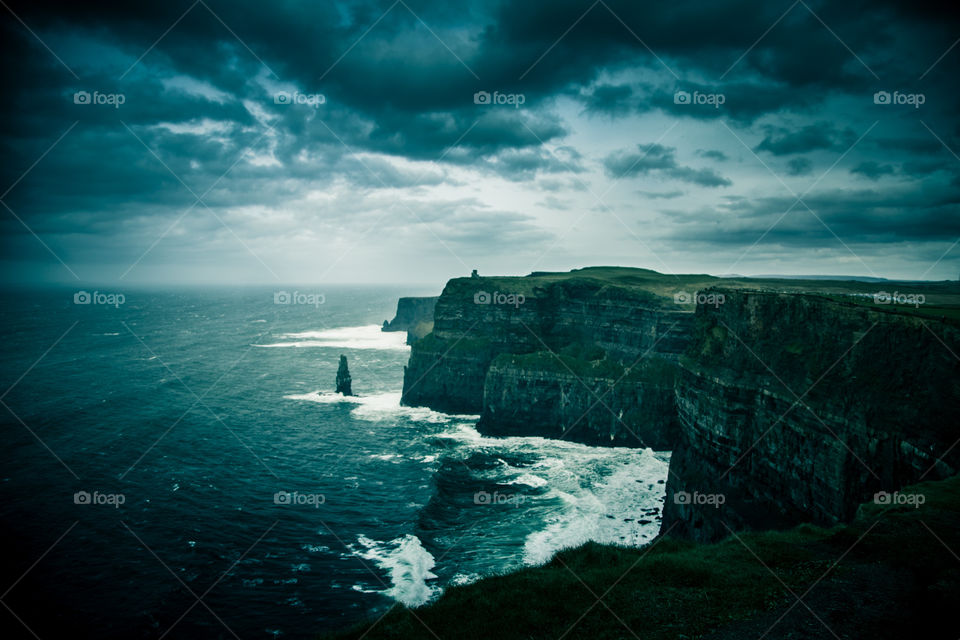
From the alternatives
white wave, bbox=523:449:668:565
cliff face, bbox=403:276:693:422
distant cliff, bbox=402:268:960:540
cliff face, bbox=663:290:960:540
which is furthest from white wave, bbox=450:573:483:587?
cliff face, bbox=403:276:693:422

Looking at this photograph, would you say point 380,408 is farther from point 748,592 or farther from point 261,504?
point 748,592

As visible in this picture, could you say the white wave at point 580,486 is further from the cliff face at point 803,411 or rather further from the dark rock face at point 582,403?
the cliff face at point 803,411

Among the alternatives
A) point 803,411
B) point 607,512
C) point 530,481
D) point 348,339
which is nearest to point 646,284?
point 530,481

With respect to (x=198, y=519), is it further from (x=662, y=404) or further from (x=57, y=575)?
(x=662, y=404)

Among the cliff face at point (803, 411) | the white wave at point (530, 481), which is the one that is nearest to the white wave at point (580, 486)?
the white wave at point (530, 481)

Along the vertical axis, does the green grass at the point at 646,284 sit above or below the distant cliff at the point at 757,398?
above

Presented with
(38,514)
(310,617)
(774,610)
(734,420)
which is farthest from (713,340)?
(38,514)
